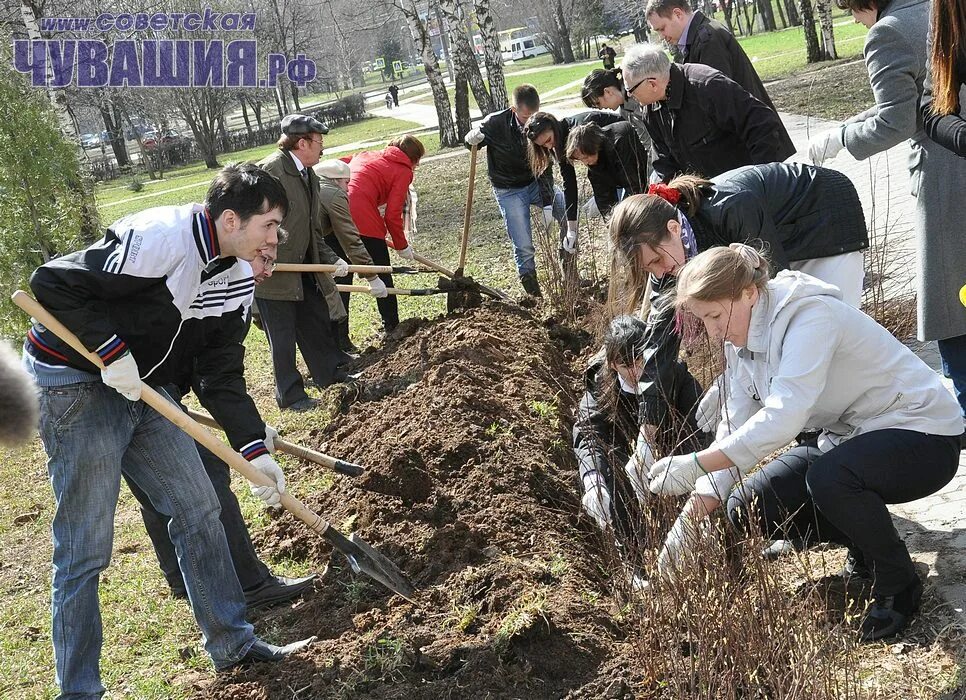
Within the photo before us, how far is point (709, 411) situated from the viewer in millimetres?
3443

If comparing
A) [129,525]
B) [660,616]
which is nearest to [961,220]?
[660,616]

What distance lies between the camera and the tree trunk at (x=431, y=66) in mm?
18688

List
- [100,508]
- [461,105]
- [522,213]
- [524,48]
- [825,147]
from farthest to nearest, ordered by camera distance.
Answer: [524,48], [461,105], [522,213], [825,147], [100,508]

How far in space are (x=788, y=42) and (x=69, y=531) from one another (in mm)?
32391

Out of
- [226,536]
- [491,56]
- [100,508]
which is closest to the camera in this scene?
[100,508]

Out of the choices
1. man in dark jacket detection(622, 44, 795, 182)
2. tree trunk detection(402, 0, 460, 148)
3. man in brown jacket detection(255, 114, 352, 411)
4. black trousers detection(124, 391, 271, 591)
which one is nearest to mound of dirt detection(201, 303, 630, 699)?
black trousers detection(124, 391, 271, 591)

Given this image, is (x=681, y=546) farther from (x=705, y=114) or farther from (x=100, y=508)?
(x=705, y=114)

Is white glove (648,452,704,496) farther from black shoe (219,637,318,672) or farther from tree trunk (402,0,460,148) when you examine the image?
tree trunk (402,0,460,148)

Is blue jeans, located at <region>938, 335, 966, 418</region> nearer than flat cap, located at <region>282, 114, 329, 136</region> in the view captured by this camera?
Yes

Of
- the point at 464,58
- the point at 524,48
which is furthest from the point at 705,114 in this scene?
the point at 524,48

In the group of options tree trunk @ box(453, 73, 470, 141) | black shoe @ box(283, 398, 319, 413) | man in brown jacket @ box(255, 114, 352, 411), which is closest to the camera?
man in brown jacket @ box(255, 114, 352, 411)

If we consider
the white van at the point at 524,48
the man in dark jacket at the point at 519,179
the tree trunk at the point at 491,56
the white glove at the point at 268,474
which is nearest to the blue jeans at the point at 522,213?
the man in dark jacket at the point at 519,179

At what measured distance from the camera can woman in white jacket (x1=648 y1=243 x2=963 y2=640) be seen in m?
2.92

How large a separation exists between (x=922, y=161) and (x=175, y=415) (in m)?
2.90
